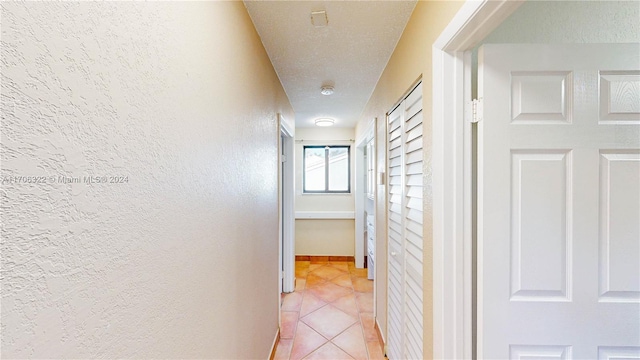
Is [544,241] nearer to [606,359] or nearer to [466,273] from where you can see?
[466,273]

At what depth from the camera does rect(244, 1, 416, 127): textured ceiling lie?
1334 millimetres

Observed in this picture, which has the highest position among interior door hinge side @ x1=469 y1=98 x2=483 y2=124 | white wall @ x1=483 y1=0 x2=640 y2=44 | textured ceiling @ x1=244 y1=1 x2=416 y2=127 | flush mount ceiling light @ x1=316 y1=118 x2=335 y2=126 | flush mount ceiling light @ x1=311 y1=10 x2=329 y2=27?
textured ceiling @ x1=244 y1=1 x2=416 y2=127

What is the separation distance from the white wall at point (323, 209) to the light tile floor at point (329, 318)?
0.50m

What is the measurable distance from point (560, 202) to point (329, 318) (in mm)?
2333

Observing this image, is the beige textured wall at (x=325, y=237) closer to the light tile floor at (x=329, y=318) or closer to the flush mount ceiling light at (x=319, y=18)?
the light tile floor at (x=329, y=318)

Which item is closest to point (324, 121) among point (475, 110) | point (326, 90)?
point (326, 90)

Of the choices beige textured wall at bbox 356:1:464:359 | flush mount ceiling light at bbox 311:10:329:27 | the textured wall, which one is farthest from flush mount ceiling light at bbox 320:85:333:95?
the textured wall

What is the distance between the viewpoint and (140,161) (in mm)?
605

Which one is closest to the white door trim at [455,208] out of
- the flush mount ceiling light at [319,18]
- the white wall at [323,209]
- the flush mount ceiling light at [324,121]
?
the flush mount ceiling light at [319,18]

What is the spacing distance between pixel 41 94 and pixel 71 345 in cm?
42

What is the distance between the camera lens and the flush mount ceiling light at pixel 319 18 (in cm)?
136

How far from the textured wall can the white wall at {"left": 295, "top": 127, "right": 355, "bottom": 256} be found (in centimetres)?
325
